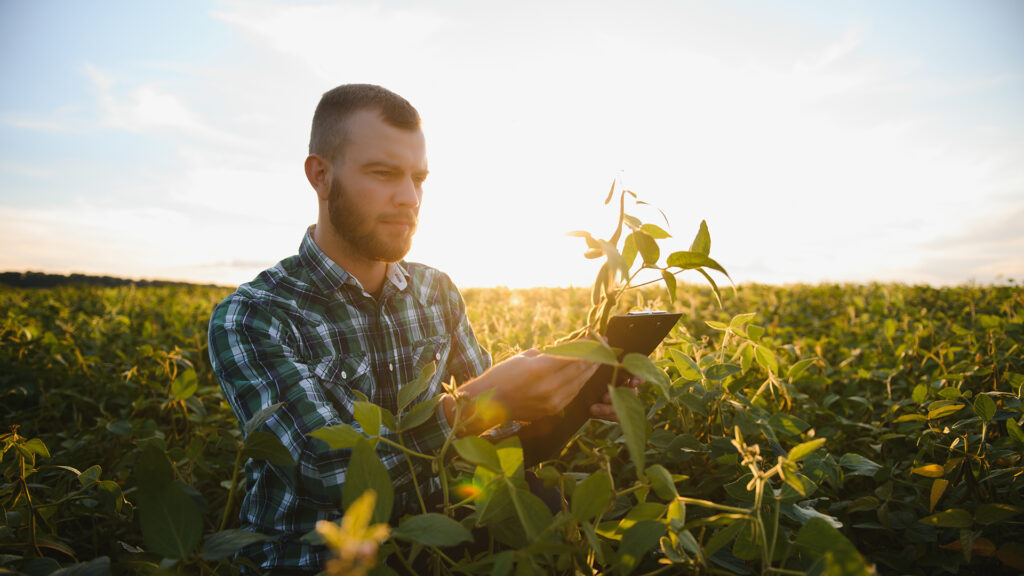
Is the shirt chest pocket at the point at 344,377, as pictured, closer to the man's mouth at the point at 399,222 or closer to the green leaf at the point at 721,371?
the man's mouth at the point at 399,222

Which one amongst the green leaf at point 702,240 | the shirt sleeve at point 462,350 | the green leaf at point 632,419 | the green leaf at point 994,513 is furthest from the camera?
the shirt sleeve at point 462,350

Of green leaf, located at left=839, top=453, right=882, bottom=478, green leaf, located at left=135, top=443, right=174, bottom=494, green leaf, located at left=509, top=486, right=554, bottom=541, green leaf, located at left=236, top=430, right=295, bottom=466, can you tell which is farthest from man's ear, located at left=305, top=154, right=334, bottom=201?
green leaf, located at left=839, top=453, right=882, bottom=478

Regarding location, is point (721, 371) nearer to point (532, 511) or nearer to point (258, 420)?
point (532, 511)

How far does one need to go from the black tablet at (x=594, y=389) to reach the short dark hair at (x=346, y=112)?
1486mm

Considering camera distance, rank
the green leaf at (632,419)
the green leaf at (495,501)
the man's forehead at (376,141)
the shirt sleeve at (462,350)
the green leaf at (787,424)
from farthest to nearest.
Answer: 1. the shirt sleeve at (462,350)
2. the man's forehead at (376,141)
3. the green leaf at (787,424)
4. the green leaf at (495,501)
5. the green leaf at (632,419)

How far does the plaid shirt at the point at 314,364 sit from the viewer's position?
5.08 ft

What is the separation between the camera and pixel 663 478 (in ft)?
2.98

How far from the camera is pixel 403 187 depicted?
2258 millimetres

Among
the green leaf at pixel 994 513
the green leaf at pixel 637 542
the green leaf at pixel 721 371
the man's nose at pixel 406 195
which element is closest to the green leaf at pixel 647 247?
the green leaf at pixel 637 542

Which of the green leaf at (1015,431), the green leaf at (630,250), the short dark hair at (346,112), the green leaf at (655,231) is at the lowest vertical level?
the green leaf at (1015,431)

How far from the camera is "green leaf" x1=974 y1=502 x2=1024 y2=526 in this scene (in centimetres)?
130

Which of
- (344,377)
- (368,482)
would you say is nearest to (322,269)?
(344,377)

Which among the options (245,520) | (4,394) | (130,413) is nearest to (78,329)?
(4,394)

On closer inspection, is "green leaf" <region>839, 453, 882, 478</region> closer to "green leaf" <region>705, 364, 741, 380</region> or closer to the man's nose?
"green leaf" <region>705, 364, 741, 380</region>
